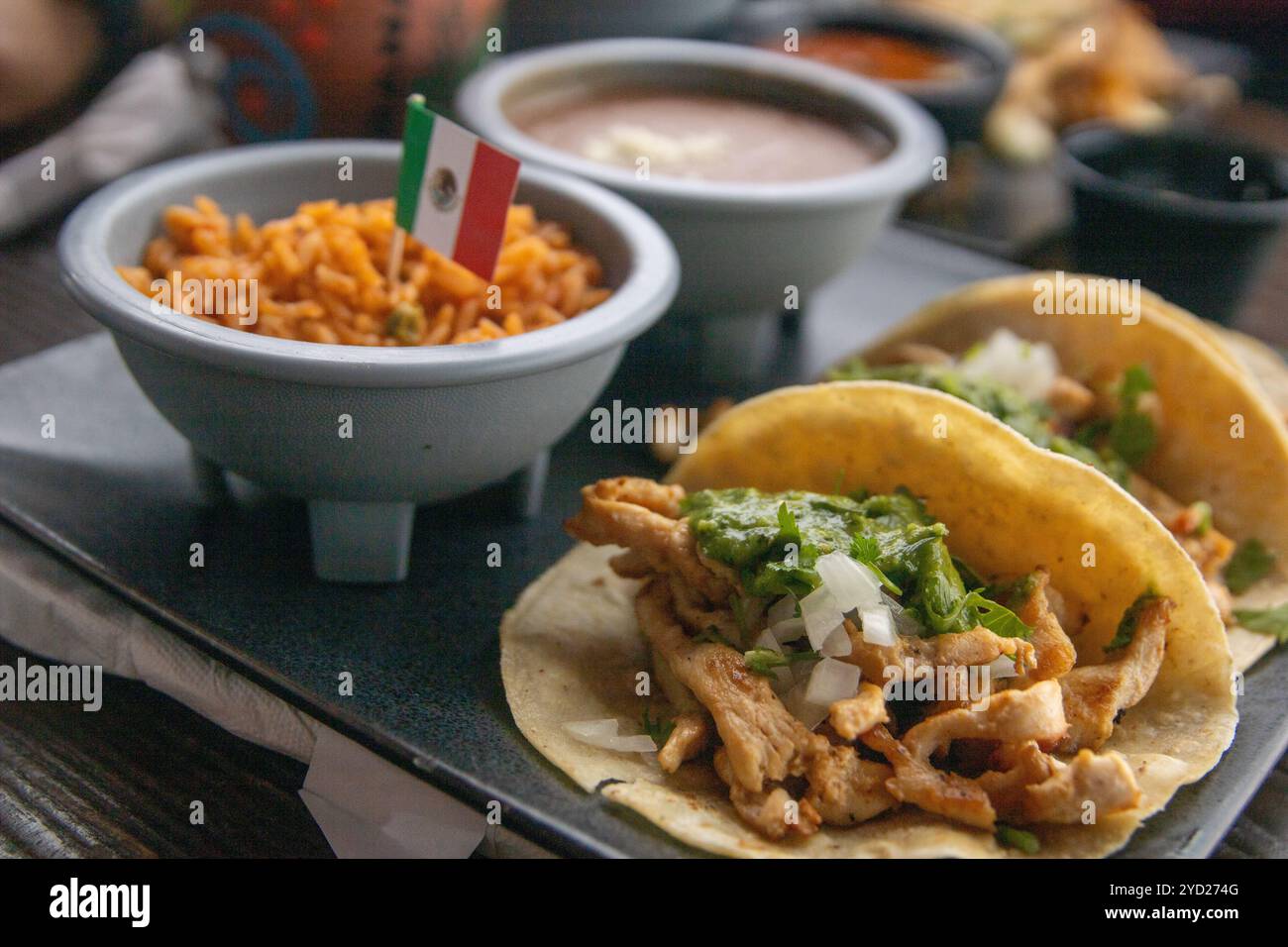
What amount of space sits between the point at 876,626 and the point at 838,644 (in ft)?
0.23

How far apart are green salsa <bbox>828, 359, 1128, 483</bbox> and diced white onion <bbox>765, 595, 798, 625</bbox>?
744 mm

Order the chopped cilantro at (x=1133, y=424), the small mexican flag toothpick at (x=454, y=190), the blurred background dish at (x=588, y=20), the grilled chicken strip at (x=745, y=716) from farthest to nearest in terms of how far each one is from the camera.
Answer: the blurred background dish at (x=588, y=20) < the chopped cilantro at (x=1133, y=424) < the small mexican flag toothpick at (x=454, y=190) < the grilled chicken strip at (x=745, y=716)

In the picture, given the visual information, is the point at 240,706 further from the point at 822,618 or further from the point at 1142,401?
the point at 1142,401

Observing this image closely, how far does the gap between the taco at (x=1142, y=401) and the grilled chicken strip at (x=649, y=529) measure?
2.51 feet

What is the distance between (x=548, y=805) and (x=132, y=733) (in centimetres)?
83

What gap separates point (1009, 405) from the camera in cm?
262

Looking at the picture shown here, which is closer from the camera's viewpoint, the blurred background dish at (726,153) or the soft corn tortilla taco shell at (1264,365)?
the blurred background dish at (726,153)

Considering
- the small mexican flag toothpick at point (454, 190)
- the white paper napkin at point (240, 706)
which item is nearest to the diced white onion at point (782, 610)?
the white paper napkin at point (240, 706)

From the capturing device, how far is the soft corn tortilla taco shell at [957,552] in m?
1.83

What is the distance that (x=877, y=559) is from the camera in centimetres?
201

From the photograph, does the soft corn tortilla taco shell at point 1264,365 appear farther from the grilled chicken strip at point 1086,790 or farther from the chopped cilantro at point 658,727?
the chopped cilantro at point 658,727

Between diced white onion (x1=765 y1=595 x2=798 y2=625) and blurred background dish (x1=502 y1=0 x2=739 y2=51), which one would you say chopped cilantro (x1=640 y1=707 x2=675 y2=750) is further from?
blurred background dish (x1=502 y1=0 x2=739 y2=51)

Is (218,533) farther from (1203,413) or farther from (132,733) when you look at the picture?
(1203,413)
